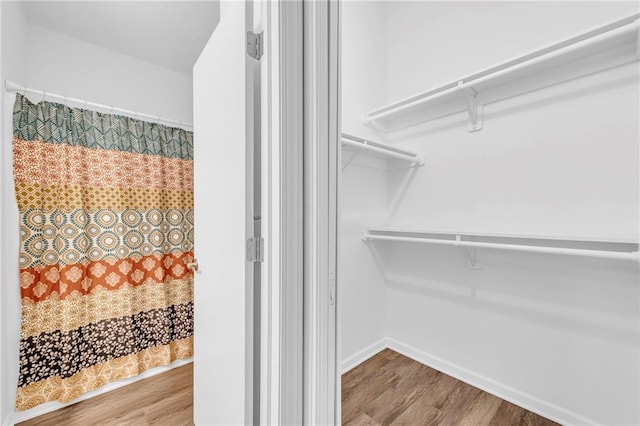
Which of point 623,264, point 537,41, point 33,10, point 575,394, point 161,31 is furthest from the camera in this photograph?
point 161,31

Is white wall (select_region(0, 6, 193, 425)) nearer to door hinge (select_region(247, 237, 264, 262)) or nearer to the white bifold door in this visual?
the white bifold door

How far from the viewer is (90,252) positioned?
1.79 m

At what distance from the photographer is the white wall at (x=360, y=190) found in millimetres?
1980

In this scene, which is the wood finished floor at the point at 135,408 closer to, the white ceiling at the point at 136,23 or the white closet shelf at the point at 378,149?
the white closet shelf at the point at 378,149

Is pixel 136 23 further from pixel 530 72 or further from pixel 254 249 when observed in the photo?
pixel 530 72

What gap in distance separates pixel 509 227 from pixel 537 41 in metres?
1.04

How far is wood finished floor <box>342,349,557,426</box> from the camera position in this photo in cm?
150

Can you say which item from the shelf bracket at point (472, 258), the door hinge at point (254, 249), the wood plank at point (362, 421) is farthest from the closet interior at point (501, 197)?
the wood plank at point (362, 421)

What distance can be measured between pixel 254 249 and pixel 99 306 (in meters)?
1.53

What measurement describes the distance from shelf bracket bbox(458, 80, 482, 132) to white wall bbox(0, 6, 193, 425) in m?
2.25

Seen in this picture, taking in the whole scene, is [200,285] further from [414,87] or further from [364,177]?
[414,87]

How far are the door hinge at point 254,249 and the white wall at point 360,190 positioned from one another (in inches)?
41.2

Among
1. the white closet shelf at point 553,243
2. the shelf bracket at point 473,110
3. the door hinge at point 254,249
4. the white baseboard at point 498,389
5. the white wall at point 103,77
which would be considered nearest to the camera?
the door hinge at point 254,249

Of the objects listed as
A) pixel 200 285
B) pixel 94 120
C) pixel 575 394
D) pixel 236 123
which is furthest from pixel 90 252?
pixel 575 394
